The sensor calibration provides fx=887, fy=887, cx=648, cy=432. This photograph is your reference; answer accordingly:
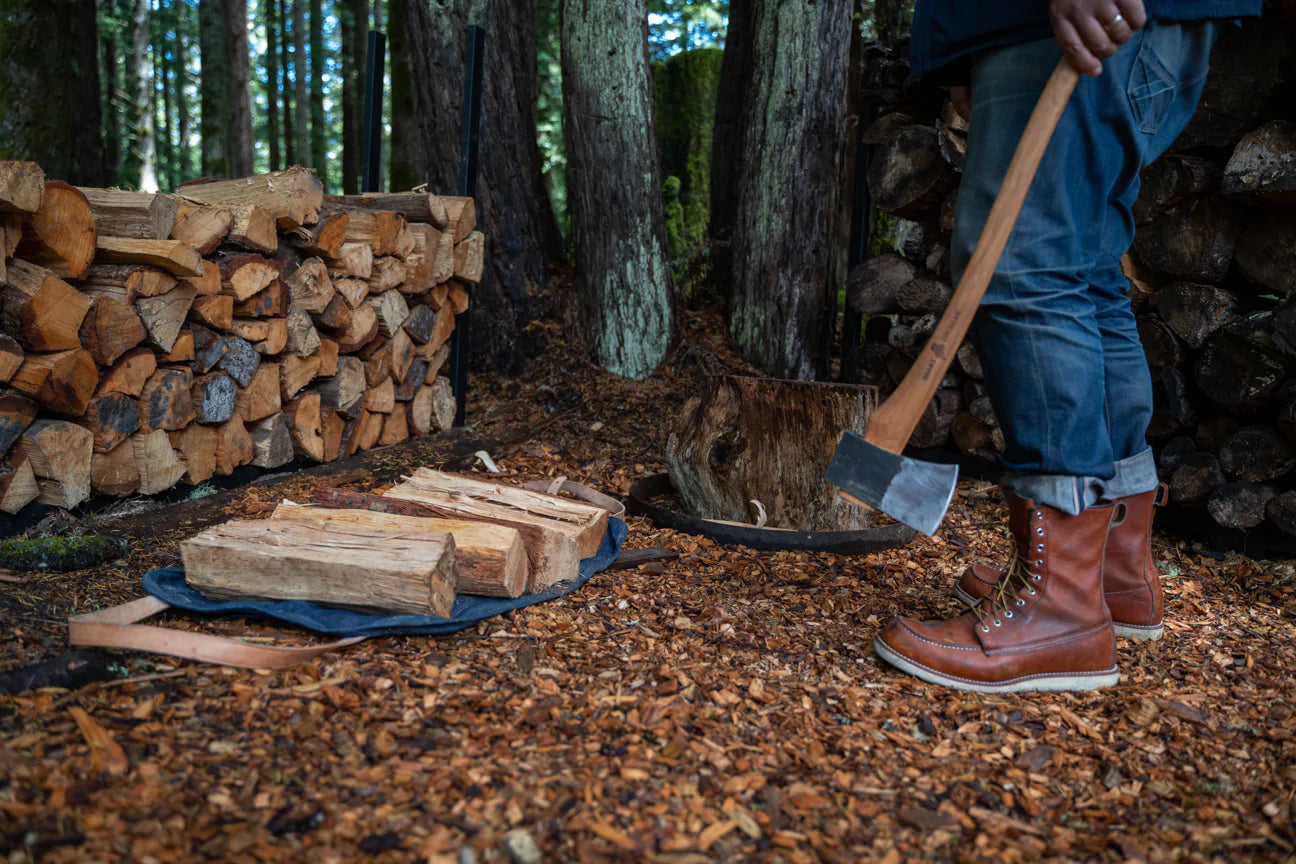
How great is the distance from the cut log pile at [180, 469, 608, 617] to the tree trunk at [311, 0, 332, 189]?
1410 cm

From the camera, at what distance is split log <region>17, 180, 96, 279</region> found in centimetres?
243

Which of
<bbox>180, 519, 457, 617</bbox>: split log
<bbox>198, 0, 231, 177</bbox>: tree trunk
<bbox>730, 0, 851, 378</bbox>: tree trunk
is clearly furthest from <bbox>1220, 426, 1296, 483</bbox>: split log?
<bbox>198, 0, 231, 177</bbox>: tree trunk

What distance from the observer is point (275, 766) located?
1.44 m

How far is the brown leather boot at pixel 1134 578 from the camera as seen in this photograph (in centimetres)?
211

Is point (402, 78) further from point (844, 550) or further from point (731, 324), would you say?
point (844, 550)

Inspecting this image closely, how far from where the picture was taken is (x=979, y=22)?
1.88 m

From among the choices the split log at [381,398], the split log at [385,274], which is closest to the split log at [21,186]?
the split log at [385,274]

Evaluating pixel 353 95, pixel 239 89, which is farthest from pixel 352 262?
pixel 239 89

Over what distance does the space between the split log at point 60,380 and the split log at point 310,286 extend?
32.3 inches

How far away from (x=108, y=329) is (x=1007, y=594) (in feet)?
8.37

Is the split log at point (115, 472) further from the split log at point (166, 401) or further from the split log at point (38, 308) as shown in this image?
the split log at point (38, 308)

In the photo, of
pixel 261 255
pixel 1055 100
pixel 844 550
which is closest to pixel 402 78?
pixel 261 255

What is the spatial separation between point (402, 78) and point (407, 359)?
4.36 m

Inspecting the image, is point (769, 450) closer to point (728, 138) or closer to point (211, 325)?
point (211, 325)
